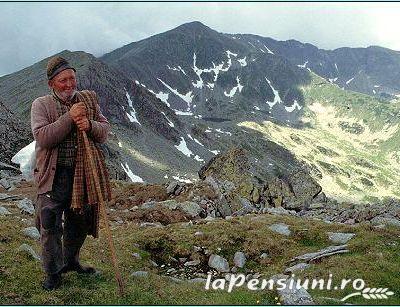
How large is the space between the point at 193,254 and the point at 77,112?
8.22 meters

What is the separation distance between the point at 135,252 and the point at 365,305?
8165 mm

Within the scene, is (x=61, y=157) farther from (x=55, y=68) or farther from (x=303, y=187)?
(x=303, y=187)

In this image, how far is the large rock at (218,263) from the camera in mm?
14719

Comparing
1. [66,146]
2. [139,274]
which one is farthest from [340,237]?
[66,146]

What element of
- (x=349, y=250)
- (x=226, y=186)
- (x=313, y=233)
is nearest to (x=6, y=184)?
(x=226, y=186)

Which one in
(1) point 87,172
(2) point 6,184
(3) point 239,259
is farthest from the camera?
(2) point 6,184

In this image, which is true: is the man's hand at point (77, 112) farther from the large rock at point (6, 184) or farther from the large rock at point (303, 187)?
the large rock at point (303, 187)

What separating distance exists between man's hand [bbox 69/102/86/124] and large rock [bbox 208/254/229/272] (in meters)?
7.54

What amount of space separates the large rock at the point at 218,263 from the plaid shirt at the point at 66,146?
679cm

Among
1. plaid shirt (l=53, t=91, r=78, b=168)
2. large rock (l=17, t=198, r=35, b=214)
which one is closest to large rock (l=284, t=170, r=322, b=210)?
large rock (l=17, t=198, r=35, b=214)

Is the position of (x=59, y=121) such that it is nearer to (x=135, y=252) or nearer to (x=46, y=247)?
(x=46, y=247)

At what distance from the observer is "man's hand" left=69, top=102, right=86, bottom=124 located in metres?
9.40

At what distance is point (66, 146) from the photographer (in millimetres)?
9883

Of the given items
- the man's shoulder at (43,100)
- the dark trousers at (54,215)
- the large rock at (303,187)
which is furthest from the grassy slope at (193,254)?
the large rock at (303,187)
